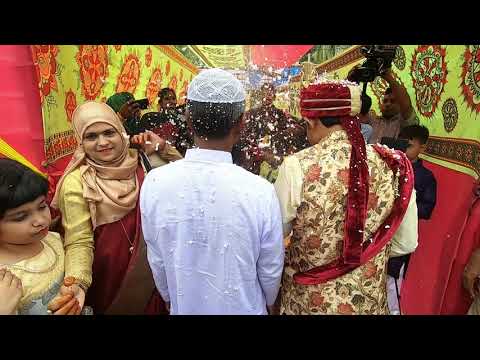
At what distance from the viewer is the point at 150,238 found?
1.48 meters

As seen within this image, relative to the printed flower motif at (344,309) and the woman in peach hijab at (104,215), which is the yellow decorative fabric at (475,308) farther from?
the woman in peach hijab at (104,215)

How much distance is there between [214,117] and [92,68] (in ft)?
4.33

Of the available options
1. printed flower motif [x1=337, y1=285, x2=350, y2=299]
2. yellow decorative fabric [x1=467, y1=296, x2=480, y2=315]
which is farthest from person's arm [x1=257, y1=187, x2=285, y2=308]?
yellow decorative fabric [x1=467, y1=296, x2=480, y2=315]

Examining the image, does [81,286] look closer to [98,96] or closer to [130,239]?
[130,239]

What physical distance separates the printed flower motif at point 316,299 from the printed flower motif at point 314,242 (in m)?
0.21

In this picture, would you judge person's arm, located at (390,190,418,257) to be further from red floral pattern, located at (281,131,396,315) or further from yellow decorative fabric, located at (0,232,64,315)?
yellow decorative fabric, located at (0,232,64,315)

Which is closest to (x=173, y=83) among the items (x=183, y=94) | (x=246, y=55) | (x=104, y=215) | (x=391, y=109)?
(x=183, y=94)

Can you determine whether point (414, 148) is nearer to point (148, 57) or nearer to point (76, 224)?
point (148, 57)

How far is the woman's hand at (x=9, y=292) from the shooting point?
142 centimetres

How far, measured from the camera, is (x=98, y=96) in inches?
94.0

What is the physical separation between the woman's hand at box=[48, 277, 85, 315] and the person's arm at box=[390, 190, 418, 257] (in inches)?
50.2

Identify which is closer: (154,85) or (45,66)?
(45,66)

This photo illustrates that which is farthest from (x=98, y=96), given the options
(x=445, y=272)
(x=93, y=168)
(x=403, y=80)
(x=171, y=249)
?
(x=445, y=272)

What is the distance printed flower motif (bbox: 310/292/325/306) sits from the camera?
1.68m
